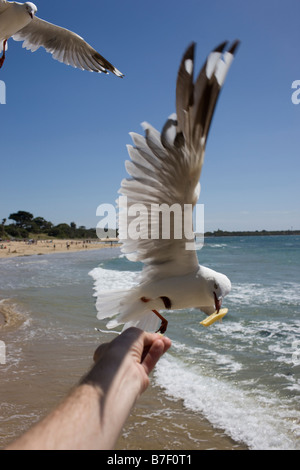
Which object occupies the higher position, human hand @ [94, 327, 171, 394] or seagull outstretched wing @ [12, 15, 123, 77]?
seagull outstretched wing @ [12, 15, 123, 77]

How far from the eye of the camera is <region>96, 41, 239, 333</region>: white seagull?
1.64 metres

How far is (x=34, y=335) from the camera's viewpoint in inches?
270

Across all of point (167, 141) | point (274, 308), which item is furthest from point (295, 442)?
point (274, 308)

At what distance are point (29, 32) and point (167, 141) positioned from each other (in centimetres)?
681

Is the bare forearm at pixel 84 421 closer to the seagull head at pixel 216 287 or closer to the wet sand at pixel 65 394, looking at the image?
the seagull head at pixel 216 287

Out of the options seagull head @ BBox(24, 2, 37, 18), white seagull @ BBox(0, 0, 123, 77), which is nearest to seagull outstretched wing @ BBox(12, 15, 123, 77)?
white seagull @ BBox(0, 0, 123, 77)

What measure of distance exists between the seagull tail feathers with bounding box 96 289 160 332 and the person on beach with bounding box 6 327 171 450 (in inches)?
47.1

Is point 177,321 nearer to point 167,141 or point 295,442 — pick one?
point 295,442

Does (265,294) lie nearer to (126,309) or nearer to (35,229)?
(126,309)

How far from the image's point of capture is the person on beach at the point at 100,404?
0.82 m

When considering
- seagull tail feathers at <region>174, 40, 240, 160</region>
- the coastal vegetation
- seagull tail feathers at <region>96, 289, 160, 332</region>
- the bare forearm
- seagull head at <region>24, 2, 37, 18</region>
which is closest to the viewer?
the bare forearm

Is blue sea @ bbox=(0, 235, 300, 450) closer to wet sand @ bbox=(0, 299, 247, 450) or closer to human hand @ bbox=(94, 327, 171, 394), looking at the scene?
wet sand @ bbox=(0, 299, 247, 450)

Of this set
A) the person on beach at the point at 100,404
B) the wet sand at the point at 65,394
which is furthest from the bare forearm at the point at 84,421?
the wet sand at the point at 65,394
